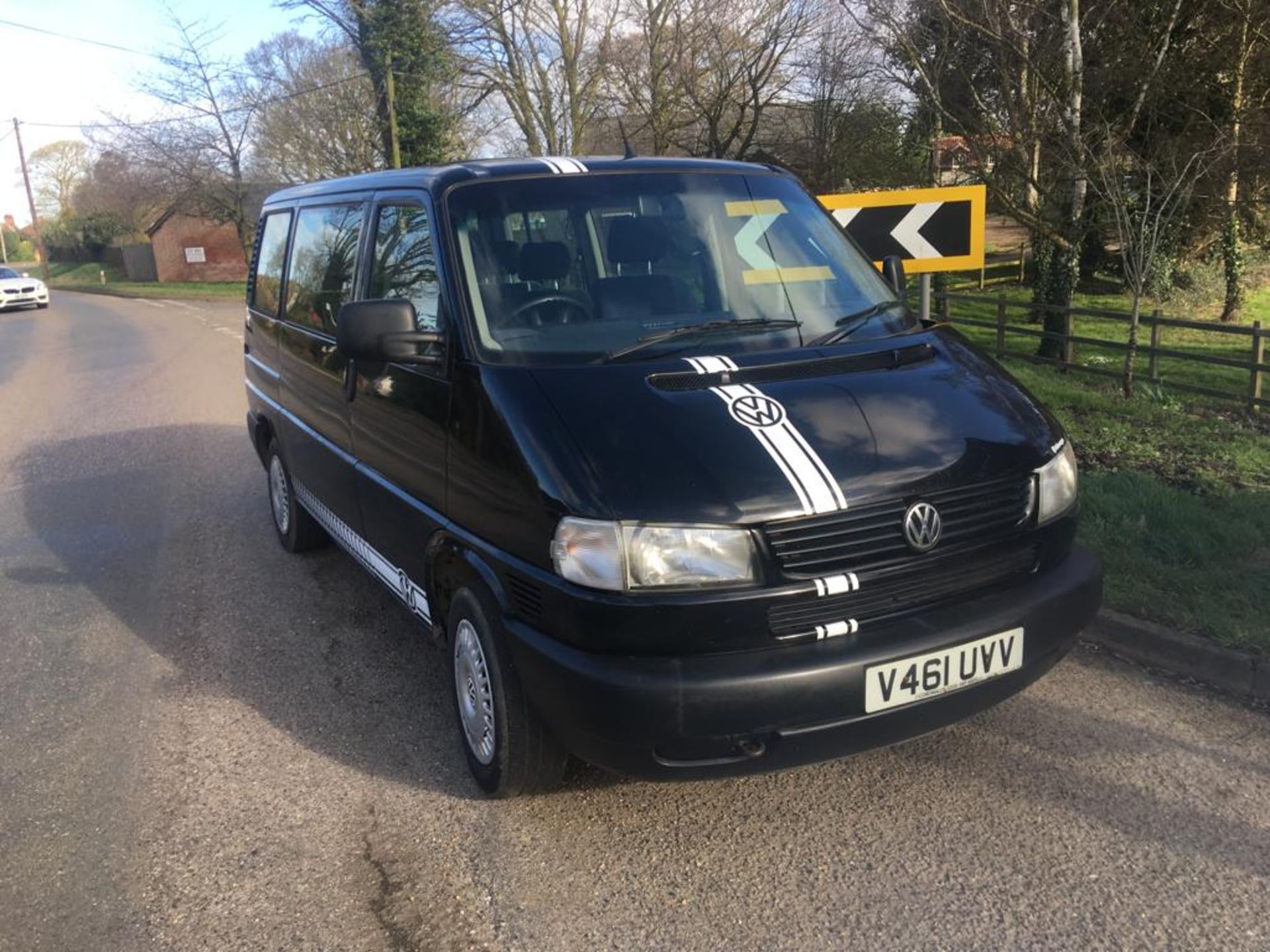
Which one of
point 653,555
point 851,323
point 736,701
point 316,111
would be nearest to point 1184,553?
point 851,323

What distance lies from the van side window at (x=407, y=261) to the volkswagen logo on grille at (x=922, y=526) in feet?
5.81

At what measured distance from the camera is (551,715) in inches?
116

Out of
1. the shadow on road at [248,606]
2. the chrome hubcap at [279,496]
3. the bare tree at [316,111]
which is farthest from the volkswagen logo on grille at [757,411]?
the bare tree at [316,111]

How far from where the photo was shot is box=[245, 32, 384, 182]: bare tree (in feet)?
111

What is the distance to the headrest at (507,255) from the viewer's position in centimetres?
362

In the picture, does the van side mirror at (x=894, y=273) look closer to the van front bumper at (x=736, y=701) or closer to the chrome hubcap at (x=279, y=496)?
the van front bumper at (x=736, y=701)

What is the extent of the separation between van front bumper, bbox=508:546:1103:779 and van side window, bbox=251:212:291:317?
12.0ft

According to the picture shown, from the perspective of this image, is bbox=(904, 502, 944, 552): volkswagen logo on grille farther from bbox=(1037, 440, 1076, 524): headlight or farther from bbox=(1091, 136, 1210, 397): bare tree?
bbox=(1091, 136, 1210, 397): bare tree

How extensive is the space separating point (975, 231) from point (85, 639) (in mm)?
5587

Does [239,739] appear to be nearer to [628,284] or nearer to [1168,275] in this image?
[628,284]

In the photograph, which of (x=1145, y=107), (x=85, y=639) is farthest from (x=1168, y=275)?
(x=85, y=639)

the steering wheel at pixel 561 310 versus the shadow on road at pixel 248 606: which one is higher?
the steering wheel at pixel 561 310

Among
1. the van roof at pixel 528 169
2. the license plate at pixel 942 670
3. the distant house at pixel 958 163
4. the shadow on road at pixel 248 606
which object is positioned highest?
the distant house at pixel 958 163

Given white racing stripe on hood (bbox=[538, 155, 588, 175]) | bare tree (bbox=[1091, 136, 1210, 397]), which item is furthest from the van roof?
bare tree (bbox=[1091, 136, 1210, 397])
